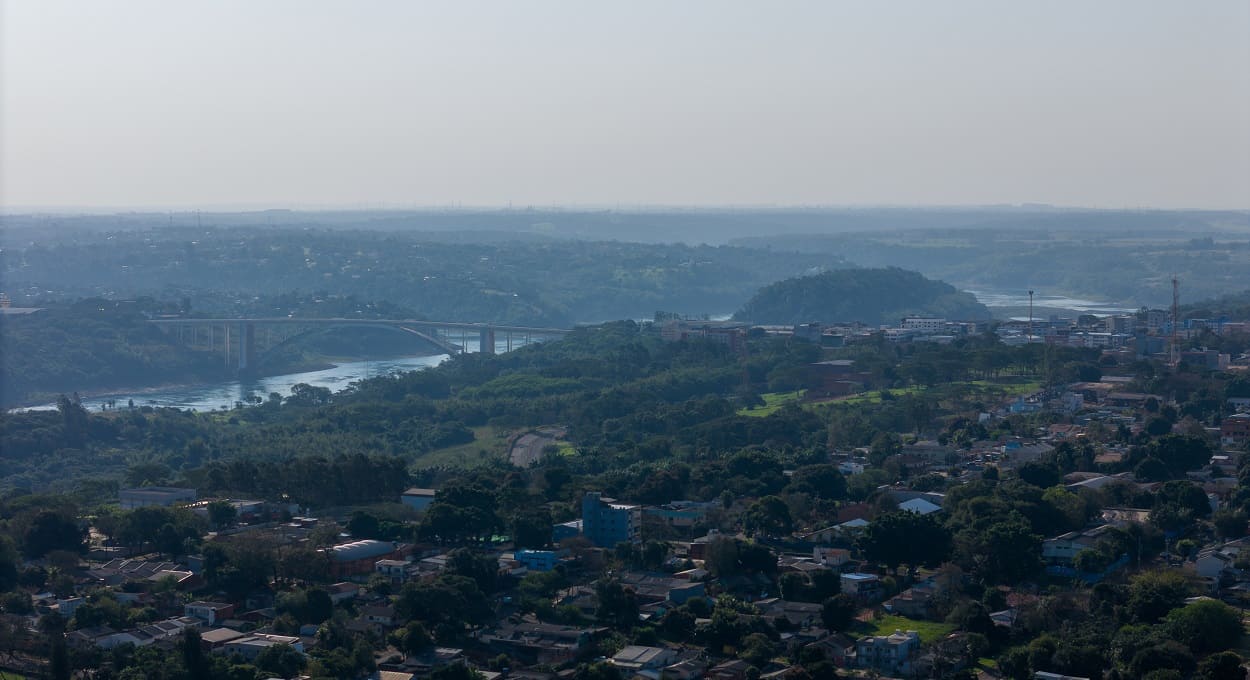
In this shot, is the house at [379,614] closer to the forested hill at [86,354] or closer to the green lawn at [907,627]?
the green lawn at [907,627]

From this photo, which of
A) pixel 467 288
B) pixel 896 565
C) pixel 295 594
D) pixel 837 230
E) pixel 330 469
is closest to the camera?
pixel 295 594

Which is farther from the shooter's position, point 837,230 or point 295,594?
point 837,230

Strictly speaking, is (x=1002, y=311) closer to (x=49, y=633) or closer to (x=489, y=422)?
(x=489, y=422)

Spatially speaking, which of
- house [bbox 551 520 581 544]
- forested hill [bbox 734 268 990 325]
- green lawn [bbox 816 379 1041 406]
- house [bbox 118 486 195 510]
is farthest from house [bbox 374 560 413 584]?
forested hill [bbox 734 268 990 325]

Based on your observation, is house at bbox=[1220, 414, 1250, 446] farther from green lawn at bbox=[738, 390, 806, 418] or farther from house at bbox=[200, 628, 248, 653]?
house at bbox=[200, 628, 248, 653]

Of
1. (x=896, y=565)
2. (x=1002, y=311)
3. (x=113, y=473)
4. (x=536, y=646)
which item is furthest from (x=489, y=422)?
(x=1002, y=311)

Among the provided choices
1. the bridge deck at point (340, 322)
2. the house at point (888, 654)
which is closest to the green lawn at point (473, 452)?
the house at point (888, 654)

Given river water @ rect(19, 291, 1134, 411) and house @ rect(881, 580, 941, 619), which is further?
river water @ rect(19, 291, 1134, 411)
